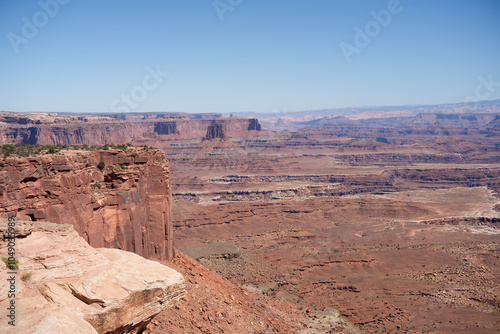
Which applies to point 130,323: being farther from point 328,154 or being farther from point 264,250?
point 328,154

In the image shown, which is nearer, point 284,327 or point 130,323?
point 130,323

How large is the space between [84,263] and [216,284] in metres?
15.2

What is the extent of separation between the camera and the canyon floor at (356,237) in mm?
33438

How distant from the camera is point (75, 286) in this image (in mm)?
8531

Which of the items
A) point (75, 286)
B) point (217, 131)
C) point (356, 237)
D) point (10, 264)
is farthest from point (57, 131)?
point (75, 286)

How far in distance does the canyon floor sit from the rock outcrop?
957 inches

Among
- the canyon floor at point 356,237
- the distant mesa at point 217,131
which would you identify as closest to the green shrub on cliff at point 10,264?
the canyon floor at point 356,237

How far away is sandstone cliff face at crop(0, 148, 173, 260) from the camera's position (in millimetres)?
16547

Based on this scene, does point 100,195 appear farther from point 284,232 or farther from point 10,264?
point 284,232

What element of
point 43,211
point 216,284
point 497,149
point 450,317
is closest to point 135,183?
point 43,211

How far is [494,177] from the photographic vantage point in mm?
112500

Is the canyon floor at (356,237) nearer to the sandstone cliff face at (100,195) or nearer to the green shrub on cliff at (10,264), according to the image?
the sandstone cliff face at (100,195)

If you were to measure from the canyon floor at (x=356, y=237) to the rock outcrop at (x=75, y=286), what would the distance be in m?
24.3

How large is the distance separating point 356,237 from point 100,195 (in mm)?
46476
